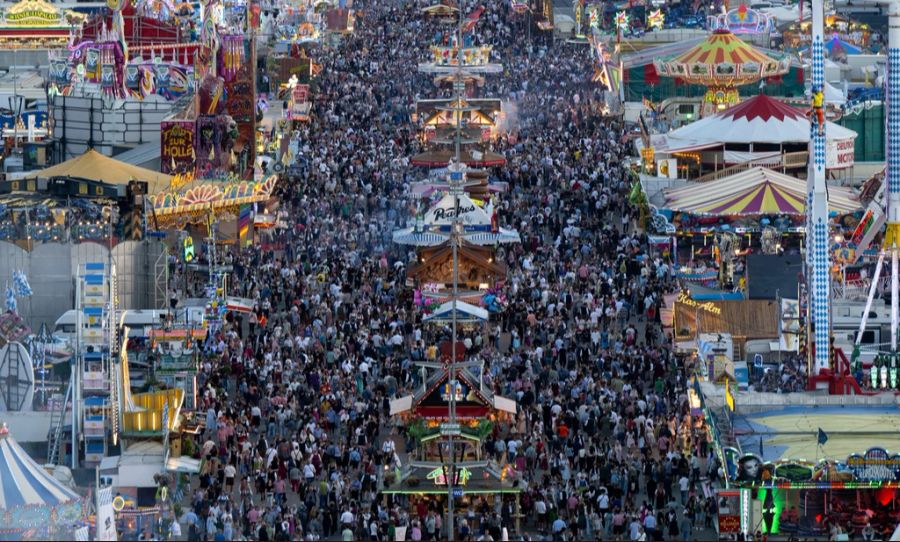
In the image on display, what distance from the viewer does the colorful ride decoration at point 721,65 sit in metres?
96.5

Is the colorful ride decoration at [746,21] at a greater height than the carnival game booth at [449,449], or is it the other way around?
the colorful ride decoration at [746,21]

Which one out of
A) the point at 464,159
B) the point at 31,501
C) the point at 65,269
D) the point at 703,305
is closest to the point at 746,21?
the point at 464,159

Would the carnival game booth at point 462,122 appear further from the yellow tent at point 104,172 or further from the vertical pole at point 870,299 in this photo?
the vertical pole at point 870,299

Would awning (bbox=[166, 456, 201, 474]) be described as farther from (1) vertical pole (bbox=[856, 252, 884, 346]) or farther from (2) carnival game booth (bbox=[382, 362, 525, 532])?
(1) vertical pole (bbox=[856, 252, 884, 346])

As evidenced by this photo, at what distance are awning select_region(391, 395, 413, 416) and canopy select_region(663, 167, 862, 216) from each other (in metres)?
22.4

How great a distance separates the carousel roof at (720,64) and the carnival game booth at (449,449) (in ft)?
119

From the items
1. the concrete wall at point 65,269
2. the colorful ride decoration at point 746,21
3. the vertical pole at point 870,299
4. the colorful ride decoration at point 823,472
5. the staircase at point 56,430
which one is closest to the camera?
the colorful ride decoration at point 823,472

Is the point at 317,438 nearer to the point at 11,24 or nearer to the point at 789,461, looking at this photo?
the point at 789,461

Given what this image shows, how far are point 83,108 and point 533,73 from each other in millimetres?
31077

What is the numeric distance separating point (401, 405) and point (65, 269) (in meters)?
14.3

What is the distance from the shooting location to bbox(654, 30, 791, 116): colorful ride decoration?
3799 inches

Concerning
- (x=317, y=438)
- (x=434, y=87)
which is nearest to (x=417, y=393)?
(x=317, y=438)

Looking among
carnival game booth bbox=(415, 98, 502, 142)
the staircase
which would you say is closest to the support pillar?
the staircase

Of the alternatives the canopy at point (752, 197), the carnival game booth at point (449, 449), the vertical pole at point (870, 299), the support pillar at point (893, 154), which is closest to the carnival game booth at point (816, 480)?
the carnival game booth at point (449, 449)
